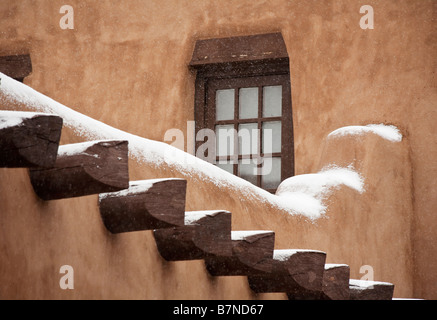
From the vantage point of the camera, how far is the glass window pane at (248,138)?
321 inches

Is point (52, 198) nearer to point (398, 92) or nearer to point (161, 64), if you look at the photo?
point (398, 92)

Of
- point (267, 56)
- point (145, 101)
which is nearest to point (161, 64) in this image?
point (145, 101)

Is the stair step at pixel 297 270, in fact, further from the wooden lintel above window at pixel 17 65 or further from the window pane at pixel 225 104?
the wooden lintel above window at pixel 17 65

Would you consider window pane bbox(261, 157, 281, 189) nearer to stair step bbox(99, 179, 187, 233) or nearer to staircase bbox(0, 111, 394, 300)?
staircase bbox(0, 111, 394, 300)

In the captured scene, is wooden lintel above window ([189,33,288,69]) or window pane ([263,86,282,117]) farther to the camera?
window pane ([263,86,282,117])

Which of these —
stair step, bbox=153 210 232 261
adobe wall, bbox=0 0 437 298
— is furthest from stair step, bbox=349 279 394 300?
stair step, bbox=153 210 232 261

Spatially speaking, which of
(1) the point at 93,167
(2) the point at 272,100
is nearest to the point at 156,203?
(1) the point at 93,167

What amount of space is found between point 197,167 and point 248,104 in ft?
11.9

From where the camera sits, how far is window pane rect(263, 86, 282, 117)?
818 centimetres

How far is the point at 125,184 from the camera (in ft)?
10.1

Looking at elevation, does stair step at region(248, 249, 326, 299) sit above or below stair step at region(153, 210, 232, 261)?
below

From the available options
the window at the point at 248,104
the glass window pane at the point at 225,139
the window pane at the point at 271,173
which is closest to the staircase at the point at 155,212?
the window pane at the point at 271,173

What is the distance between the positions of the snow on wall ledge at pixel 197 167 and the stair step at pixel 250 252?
24.1 inches

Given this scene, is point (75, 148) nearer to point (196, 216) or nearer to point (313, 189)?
point (196, 216)
